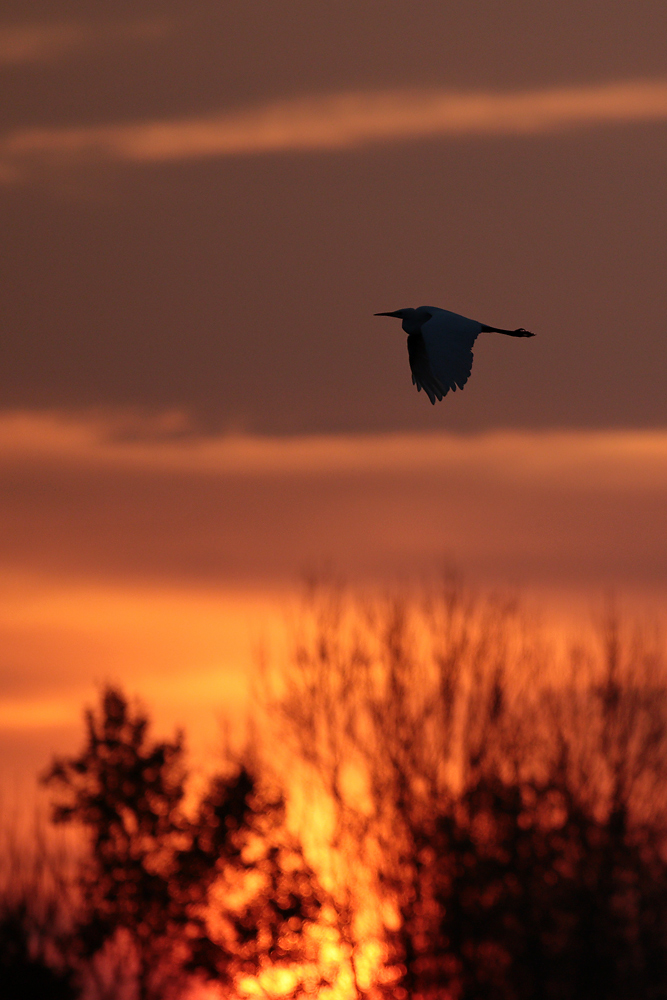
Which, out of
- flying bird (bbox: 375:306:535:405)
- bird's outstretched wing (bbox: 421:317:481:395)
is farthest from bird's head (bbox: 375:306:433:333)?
bird's outstretched wing (bbox: 421:317:481:395)

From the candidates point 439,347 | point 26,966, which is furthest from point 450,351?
point 26,966

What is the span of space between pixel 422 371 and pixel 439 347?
0.77 metres

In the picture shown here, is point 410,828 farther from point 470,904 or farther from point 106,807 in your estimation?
point 106,807

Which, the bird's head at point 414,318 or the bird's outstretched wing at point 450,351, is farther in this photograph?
the bird's head at point 414,318

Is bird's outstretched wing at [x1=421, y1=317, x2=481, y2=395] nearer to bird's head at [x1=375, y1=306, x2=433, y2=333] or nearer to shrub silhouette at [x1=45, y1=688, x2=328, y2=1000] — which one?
bird's head at [x1=375, y1=306, x2=433, y2=333]

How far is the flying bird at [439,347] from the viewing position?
22281 mm

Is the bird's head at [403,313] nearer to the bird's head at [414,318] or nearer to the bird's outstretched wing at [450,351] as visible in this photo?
the bird's head at [414,318]

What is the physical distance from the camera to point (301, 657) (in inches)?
1656

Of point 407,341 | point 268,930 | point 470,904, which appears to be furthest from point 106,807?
point 407,341

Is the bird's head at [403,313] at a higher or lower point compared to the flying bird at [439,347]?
higher

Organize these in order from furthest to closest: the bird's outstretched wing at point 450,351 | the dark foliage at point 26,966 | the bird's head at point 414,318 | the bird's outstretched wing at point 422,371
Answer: the dark foliage at point 26,966 → the bird's head at point 414,318 → the bird's outstretched wing at point 422,371 → the bird's outstretched wing at point 450,351

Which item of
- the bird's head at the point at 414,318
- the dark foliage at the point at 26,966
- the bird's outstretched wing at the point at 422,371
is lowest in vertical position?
the dark foliage at the point at 26,966

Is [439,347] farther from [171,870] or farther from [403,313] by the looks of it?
[171,870]

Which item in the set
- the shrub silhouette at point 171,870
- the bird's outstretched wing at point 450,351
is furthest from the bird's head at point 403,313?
the shrub silhouette at point 171,870
